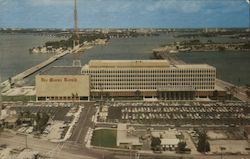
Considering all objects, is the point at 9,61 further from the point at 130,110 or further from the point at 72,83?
the point at 130,110

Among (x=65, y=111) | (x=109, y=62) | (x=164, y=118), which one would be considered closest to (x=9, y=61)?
(x=109, y=62)

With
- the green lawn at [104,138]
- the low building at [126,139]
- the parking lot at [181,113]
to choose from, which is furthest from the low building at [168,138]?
the parking lot at [181,113]

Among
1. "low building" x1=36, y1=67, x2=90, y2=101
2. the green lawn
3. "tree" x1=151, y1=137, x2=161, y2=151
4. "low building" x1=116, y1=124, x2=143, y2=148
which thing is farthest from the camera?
"low building" x1=36, y1=67, x2=90, y2=101

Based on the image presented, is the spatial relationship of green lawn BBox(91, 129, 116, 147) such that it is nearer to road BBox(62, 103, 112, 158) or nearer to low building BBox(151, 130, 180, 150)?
road BBox(62, 103, 112, 158)

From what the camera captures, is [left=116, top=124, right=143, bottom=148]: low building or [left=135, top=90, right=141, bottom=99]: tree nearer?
[left=116, top=124, right=143, bottom=148]: low building

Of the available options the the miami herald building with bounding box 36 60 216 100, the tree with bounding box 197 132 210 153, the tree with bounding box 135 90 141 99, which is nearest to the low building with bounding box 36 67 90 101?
the the miami herald building with bounding box 36 60 216 100

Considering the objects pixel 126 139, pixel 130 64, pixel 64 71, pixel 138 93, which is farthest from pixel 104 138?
pixel 64 71
